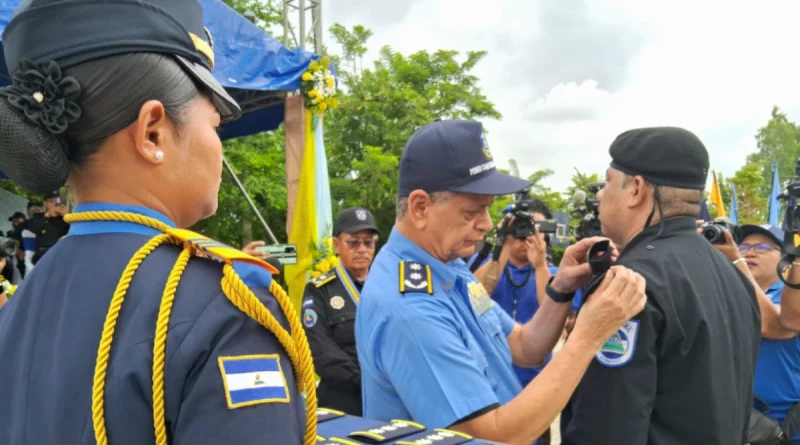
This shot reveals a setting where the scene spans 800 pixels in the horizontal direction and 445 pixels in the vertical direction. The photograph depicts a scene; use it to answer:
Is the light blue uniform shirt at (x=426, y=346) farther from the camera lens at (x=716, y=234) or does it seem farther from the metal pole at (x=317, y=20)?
the metal pole at (x=317, y=20)

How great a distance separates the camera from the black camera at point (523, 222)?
14.1ft

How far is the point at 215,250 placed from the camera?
0.93 m

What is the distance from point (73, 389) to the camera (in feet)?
2.83

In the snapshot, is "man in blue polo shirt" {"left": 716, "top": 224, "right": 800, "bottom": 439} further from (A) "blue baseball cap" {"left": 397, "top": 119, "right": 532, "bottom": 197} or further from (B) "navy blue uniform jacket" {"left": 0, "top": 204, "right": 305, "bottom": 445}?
(B) "navy blue uniform jacket" {"left": 0, "top": 204, "right": 305, "bottom": 445}

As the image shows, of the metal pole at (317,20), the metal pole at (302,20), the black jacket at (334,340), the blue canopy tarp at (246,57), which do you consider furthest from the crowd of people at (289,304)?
the metal pole at (317,20)

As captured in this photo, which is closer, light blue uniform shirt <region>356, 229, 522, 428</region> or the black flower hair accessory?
the black flower hair accessory

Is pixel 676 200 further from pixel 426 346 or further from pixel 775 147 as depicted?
pixel 775 147

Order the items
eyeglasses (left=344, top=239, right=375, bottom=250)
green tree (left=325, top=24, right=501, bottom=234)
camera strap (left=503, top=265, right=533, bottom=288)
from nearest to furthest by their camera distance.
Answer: eyeglasses (left=344, top=239, right=375, bottom=250)
camera strap (left=503, top=265, right=533, bottom=288)
green tree (left=325, top=24, right=501, bottom=234)

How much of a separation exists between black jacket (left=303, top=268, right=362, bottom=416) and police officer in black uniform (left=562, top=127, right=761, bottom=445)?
203 centimetres

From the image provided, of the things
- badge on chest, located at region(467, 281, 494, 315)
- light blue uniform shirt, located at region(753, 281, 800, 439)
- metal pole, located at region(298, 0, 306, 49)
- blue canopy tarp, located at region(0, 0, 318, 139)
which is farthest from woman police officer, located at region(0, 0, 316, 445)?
metal pole, located at region(298, 0, 306, 49)

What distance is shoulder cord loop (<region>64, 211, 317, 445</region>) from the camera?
82cm

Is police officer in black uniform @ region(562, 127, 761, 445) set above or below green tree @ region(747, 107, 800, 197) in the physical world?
below

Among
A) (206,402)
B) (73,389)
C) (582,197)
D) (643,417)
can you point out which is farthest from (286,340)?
(582,197)

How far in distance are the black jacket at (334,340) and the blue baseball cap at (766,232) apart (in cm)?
251
